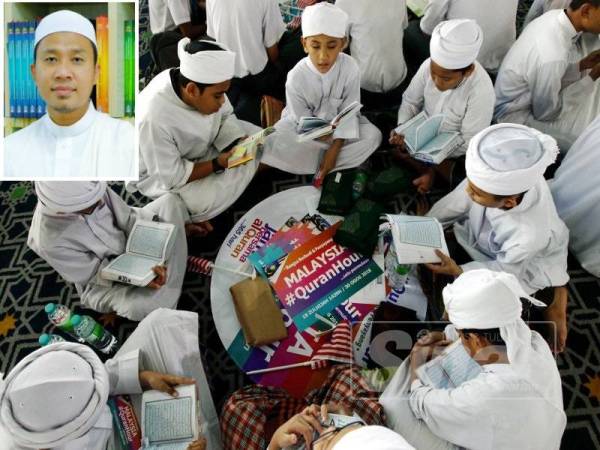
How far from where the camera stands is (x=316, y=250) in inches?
96.5

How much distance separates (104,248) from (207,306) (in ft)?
2.23

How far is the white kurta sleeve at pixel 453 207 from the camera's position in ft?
8.16

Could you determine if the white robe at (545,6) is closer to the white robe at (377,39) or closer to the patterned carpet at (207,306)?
the white robe at (377,39)

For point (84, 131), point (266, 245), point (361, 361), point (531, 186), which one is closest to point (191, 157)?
point (266, 245)

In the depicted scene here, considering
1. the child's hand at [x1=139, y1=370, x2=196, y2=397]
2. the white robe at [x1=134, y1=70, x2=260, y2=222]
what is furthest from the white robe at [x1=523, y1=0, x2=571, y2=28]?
the child's hand at [x1=139, y1=370, x2=196, y2=397]

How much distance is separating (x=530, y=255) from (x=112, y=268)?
77.1 inches

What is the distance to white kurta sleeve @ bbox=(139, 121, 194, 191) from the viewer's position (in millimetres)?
2537

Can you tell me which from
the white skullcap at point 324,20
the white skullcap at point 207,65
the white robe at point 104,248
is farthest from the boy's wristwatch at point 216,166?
the white skullcap at point 324,20

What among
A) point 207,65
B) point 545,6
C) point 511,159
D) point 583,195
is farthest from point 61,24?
point 545,6

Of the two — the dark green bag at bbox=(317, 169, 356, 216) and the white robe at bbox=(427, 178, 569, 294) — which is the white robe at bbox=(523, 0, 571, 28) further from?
the dark green bag at bbox=(317, 169, 356, 216)

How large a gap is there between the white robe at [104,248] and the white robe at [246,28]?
3.84 feet

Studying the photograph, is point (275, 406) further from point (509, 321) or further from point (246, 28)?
point (246, 28)

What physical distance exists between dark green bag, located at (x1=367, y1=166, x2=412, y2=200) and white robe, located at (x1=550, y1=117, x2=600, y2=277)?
0.86 metres

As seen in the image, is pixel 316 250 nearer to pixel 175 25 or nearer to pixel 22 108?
pixel 22 108
